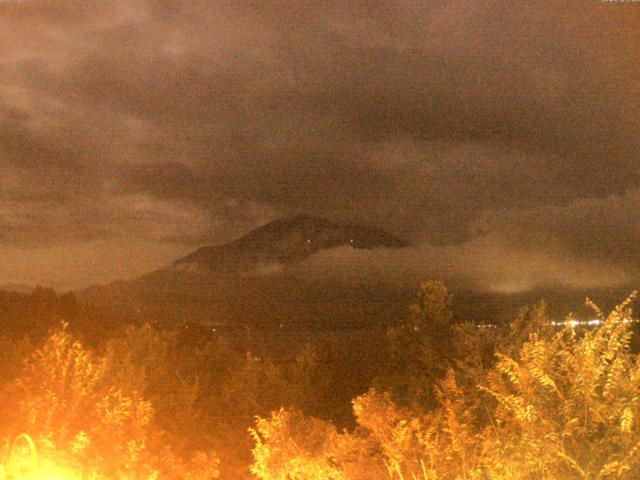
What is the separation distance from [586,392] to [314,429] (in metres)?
7.21

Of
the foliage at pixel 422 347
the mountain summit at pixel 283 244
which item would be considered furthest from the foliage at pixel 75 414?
the mountain summit at pixel 283 244

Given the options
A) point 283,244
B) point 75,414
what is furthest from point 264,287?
point 75,414

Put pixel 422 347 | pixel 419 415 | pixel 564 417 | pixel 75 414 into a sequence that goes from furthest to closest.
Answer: pixel 422 347, pixel 419 415, pixel 75 414, pixel 564 417

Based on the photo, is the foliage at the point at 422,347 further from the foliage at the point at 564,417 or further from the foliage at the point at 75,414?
the foliage at the point at 564,417

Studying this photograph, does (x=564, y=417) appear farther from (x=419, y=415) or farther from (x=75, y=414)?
(x=75, y=414)

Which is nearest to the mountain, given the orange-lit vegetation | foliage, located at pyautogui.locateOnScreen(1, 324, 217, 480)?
the orange-lit vegetation

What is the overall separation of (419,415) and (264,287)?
8293 centimetres

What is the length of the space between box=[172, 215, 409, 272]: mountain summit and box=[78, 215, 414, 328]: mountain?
128 millimetres

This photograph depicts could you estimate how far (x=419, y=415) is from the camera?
13969mm

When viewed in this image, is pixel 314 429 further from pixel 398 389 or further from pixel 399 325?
pixel 399 325

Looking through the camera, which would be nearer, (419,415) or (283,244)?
(419,415)

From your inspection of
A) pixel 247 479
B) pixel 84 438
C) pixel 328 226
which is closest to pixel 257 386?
pixel 247 479

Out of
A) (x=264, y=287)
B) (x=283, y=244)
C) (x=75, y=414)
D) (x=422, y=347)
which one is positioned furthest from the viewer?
(x=283, y=244)

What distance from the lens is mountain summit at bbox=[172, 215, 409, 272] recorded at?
106 meters
